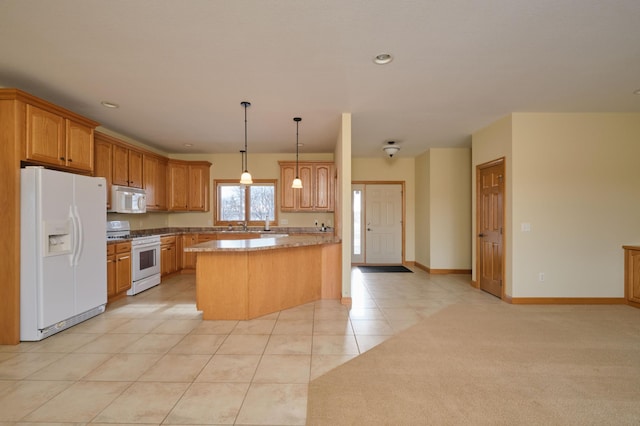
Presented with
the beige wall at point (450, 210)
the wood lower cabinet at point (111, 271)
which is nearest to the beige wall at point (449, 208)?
the beige wall at point (450, 210)

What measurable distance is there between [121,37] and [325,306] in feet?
11.8

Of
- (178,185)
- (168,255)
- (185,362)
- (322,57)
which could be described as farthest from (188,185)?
(322,57)

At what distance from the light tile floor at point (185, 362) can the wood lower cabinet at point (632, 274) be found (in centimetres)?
254

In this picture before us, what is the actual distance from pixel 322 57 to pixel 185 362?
9.59ft

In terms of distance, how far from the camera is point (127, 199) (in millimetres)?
4926

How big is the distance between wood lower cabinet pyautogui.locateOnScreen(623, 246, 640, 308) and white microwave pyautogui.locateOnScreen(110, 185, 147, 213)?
753 centimetres

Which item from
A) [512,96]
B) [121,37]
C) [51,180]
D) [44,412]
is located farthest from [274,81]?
[44,412]

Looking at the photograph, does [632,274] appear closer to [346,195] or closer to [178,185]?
[346,195]

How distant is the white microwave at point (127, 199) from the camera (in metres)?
4.71

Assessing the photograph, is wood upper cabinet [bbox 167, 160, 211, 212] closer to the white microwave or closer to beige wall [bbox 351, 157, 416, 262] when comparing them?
the white microwave

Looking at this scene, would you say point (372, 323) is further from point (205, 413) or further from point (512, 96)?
point (512, 96)

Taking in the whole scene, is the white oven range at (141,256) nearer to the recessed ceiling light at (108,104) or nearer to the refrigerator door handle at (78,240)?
the refrigerator door handle at (78,240)

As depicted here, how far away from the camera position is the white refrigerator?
291cm

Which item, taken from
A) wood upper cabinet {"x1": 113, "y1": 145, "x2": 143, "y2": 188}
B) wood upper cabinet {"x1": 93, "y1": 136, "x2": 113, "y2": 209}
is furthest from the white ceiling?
wood upper cabinet {"x1": 113, "y1": 145, "x2": 143, "y2": 188}
